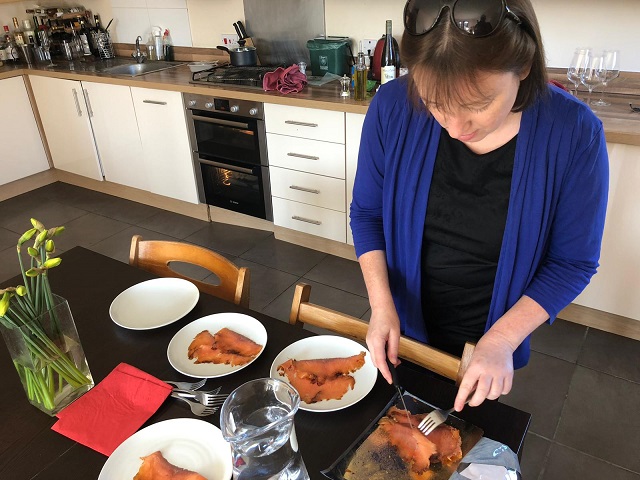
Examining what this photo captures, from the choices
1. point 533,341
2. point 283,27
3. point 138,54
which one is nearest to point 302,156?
point 283,27

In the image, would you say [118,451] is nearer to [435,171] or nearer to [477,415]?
[477,415]

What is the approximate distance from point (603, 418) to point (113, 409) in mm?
1645

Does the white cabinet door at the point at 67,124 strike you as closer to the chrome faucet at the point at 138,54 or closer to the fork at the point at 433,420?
the chrome faucet at the point at 138,54

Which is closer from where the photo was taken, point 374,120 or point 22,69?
point 374,120

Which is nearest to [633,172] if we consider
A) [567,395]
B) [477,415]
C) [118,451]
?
[567,395]

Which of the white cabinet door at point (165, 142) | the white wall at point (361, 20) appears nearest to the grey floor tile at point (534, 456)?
the white wall at point (361, 20)

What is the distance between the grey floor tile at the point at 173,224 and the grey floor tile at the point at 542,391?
6.76ft

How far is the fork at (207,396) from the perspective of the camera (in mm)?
950

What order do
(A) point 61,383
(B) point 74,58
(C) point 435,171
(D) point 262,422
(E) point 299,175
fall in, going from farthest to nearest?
(B) point 74,58 < (E) point 299,175 < (C) point 435,171 < (A) point 61,383 < (D) point 262,422

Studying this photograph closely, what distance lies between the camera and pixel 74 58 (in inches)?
154

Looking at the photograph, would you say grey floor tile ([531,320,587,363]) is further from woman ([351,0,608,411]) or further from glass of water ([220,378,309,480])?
glass of water ([220,378,309,480])

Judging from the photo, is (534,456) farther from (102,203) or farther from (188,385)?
(102,203)

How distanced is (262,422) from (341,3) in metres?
2.60

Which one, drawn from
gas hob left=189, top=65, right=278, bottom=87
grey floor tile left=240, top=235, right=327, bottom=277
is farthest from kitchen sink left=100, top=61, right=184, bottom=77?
grey floor tile left=240, top=235, right=327, bottom=277
